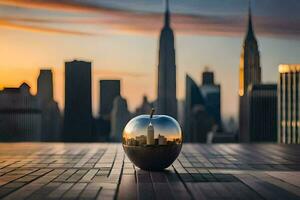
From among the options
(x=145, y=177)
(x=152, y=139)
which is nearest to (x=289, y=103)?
(x=152, y=139)

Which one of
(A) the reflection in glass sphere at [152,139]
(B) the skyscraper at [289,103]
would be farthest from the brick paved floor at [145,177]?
(B) the skyscraper at [289,103]

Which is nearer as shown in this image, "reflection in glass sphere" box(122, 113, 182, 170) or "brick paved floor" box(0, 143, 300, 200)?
"brick paved floor" box(0, 143, 300, 200)

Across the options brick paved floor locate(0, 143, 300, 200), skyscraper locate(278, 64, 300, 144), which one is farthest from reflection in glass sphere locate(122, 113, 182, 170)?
skyscraper locate(278, 64, 300, 144)

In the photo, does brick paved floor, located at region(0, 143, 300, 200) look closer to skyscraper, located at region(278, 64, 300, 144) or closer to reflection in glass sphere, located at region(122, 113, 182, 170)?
reflection in glass sphere, located at region(122, 113, 182, 170)

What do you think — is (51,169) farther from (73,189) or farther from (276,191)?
(276,191)

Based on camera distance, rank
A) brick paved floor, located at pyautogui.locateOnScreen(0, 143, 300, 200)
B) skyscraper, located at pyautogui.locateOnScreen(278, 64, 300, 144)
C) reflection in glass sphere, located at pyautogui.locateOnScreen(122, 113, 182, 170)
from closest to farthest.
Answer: brick paved floor, located at pyautogui.locateOnScreen(0, 143, 300, 200) → reflection in glass sphere, located at pyautogui.locateOnScreen(122, 113, 182, 170) → skyscraper, located at pyautogui.locateOnScreen(278, 64, 300, 144)

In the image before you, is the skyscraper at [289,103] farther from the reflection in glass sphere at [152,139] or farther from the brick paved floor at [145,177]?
the reflection in glass sphere at [152,139]

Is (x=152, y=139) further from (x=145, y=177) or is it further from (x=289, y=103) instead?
(x=289, y=103)
